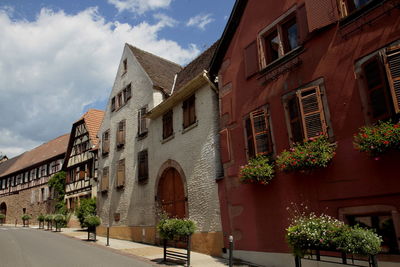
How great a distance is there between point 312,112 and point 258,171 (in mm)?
2240

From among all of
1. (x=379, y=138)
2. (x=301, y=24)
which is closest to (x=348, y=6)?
(x=301, y=24)

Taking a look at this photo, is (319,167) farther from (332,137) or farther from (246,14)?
(246,14)

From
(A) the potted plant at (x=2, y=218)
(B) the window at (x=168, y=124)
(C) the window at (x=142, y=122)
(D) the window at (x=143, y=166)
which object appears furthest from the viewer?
(A) the potted plant at (x=2, y=218)

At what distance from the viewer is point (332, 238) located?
5977 millimetres

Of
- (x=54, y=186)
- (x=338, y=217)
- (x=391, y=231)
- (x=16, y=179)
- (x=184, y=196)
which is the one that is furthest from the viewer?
(x=16, y=179)

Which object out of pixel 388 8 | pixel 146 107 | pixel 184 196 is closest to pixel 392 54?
pixel 388 8

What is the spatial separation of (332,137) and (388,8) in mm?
3033

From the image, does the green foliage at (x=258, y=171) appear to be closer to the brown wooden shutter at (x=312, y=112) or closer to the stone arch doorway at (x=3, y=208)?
the brown wooden shutter at (x=312, y=112)

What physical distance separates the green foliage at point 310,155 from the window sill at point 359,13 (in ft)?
9.30

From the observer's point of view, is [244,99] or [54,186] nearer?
[244,99]

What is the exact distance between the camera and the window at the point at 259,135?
9.73m

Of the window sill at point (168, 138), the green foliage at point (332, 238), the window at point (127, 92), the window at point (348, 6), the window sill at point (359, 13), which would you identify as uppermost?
the window at point (127, 92)

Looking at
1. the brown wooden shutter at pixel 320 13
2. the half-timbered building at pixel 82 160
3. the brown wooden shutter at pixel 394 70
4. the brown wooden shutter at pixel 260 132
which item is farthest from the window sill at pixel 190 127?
the half-timbered building at pixel 82 160

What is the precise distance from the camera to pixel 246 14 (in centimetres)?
1154
